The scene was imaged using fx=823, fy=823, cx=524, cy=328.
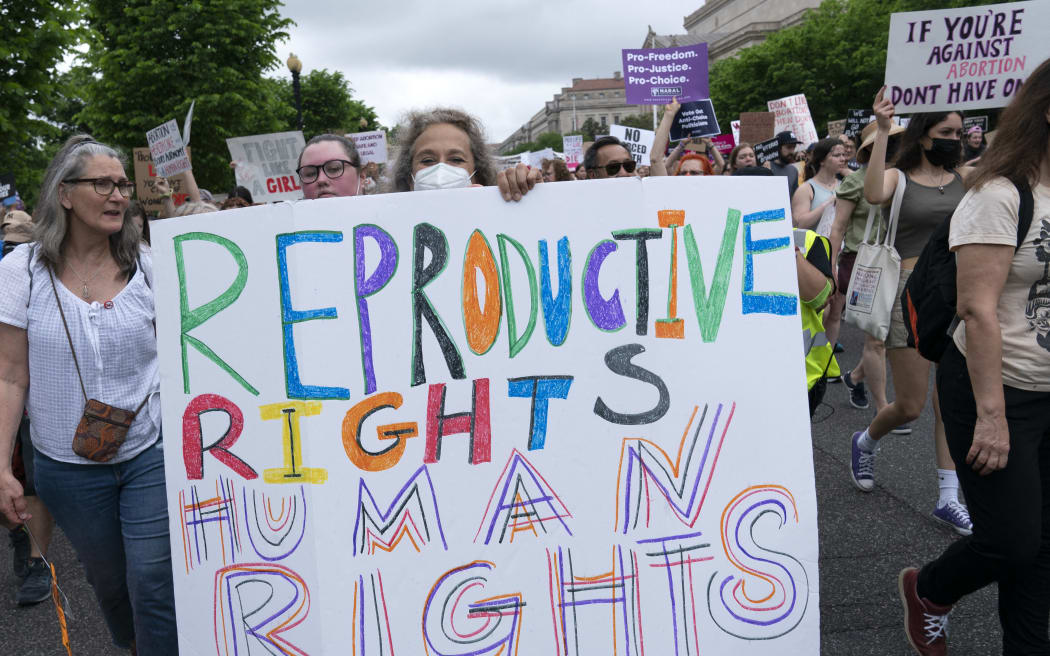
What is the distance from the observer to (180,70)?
81.1ft

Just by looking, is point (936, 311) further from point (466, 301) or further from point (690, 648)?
point (466, 301)

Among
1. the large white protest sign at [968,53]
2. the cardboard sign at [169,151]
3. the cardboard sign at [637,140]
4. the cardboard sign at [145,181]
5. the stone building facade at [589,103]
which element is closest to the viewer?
the large white protest sign at [968,53]

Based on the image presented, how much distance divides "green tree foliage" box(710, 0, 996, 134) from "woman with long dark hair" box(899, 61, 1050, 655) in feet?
118

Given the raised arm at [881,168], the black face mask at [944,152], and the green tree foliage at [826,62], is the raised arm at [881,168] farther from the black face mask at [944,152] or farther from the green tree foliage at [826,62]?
the green tree foliage at [826,62]

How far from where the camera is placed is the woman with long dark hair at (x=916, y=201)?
3783mm

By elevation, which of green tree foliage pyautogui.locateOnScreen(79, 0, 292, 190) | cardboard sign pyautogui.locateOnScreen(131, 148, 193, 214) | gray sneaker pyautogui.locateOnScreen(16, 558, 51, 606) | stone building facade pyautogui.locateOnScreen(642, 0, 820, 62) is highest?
stone building facade pyautogui.locateOnScreen(642, 0, 820, 62)

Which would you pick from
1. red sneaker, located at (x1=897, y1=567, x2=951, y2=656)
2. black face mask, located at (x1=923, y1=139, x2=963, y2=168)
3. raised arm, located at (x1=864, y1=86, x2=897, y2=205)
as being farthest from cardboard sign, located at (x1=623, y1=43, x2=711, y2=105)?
red sneaker, located at (x1=897, y1=567, x2=951, y2=656)

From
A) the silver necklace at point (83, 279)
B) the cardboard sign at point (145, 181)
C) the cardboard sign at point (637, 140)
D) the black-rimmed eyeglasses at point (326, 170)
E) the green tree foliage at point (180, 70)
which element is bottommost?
the silver necklace at point (83, 279)

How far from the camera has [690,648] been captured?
187 centimetres

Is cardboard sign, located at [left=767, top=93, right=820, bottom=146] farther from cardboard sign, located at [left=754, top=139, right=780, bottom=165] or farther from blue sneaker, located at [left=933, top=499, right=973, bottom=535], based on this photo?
blue sneaker, located at [left=933, top=499, right=973, bottom=535]

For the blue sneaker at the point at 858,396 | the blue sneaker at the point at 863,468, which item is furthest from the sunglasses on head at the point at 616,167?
the blue sneaker at the point at 858,396

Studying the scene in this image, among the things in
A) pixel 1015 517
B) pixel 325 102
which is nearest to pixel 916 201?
pixel 1015 517

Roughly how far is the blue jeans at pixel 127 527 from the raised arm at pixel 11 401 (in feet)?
0.34

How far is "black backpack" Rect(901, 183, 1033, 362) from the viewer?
96.2 inches
